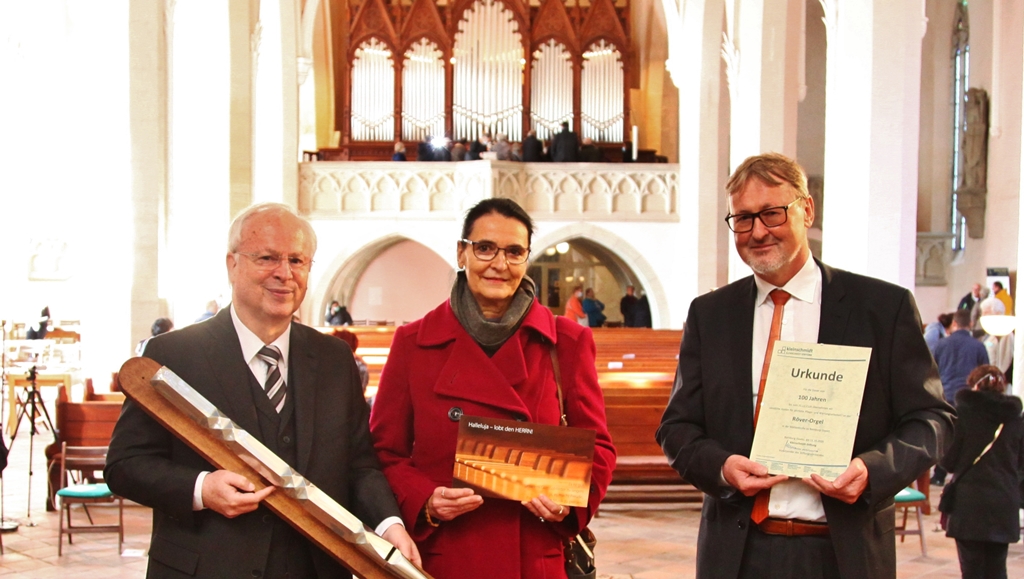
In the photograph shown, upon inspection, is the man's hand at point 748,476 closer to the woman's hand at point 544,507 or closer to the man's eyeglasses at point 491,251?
the woman's hand at point 544,507

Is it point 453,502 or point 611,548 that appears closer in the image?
point 453,502

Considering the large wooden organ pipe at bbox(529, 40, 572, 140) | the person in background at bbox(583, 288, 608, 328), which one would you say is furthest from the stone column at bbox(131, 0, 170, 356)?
the large wooden organ pipe at bbox(529, 40, 572, 140)

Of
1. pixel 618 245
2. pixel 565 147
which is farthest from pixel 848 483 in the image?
pixel 565 147

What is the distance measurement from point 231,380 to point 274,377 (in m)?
0.11

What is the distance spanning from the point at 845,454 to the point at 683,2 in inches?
675

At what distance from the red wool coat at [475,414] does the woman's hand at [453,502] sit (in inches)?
2.1

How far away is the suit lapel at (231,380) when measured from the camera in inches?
89.0

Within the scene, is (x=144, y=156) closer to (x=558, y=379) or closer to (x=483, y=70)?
(x=558, y=379)

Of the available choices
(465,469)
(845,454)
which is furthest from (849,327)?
(465,469)

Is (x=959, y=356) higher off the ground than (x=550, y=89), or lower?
lower

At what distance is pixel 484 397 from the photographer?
240 centimetres

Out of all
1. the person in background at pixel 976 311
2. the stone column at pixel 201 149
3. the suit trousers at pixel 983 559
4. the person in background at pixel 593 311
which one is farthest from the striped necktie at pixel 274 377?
the person in background at pixel 593 311

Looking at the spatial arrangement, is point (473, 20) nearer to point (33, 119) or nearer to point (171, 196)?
point (33, 119)

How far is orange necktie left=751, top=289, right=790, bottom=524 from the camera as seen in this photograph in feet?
7.50
